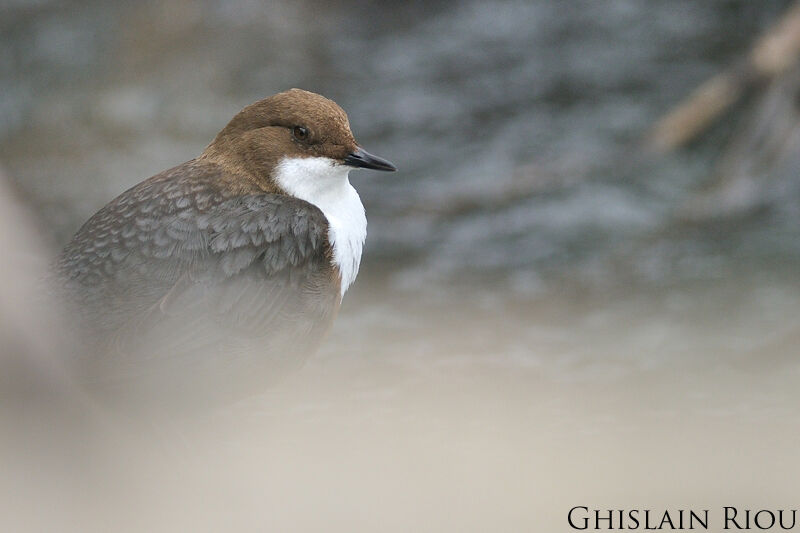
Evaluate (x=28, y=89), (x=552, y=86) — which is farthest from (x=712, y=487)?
(x=28, y=89)

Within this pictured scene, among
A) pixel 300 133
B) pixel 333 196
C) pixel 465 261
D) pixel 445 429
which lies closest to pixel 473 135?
pixel 465 261

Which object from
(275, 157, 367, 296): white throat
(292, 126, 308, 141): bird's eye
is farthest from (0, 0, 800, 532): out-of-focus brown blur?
(292, 126, 308, 141): bird's eye

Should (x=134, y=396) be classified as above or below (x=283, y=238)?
below

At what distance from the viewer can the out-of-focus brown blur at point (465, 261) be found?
3.37 metres

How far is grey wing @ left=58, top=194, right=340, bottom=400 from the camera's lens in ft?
10.7

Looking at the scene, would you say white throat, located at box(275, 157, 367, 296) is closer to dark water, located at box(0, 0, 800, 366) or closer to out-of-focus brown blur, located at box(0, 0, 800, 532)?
out-of-focus brown blur, located at box(0, 0, 800, 532)

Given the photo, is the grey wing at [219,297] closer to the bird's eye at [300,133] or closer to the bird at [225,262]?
the bird at [225,262]

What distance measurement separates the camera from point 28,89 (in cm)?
805

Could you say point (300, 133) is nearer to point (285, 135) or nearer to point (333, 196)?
point (285, 135)

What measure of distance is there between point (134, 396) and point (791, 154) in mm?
4114

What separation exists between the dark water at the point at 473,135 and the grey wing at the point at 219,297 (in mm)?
1807

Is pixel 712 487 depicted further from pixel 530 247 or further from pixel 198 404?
pixel 530 247

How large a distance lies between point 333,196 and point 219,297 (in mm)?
525

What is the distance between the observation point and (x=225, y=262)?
3375mm
